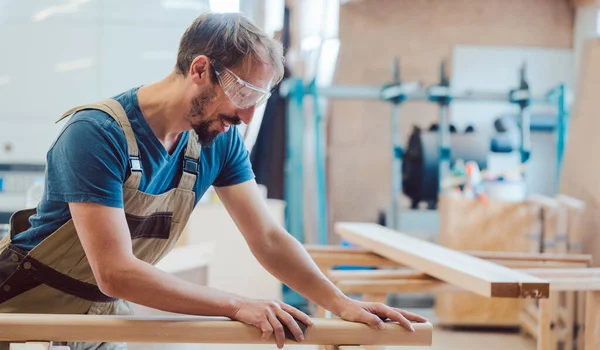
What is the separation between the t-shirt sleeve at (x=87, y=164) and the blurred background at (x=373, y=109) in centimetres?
190

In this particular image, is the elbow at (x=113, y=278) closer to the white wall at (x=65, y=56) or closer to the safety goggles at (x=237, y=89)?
the safety goggles at (x=237, y=89)

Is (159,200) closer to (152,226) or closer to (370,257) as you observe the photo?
(152,226)

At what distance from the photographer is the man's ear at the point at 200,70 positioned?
1539 millimetres

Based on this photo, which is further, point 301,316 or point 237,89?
point 237,89

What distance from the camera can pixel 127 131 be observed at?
4.84 ft

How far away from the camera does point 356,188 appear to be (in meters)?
6.81

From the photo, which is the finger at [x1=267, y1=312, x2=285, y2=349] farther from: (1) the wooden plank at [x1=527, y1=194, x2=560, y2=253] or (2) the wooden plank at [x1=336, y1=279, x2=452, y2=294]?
(1) the wooden plank at [x1=527, y1=194, x2=560, y2=253]

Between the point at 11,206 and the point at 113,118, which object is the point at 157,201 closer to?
the point at 113,118

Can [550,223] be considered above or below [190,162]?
below

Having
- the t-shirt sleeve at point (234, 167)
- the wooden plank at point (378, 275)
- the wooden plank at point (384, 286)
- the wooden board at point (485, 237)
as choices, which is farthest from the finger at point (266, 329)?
the wooden board at point (485, 237)

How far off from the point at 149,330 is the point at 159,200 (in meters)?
0.39

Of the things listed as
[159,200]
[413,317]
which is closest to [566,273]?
[413,317]

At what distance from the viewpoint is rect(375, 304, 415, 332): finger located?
140cm

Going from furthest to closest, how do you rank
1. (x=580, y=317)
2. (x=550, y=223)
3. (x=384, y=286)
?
1. (x=550, y=223)
2. (x=580, y=317)
3. (x=384, y=286)
